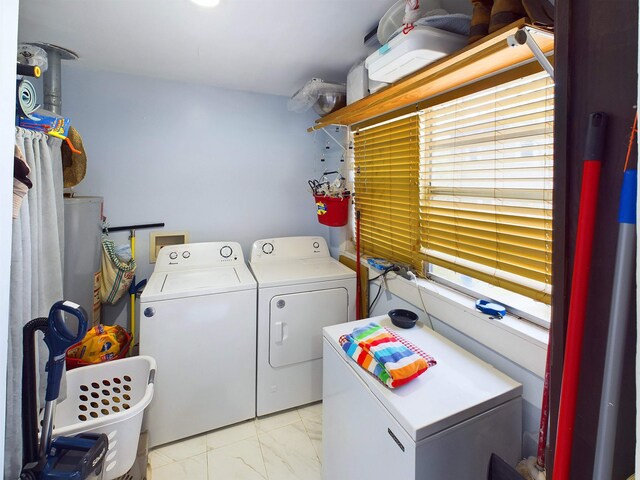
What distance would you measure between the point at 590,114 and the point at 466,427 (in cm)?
99

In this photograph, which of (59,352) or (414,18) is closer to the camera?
(59,352)

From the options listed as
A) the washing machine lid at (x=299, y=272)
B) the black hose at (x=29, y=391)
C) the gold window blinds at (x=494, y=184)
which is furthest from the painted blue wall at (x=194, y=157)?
the black hose at (x=29, y=391)

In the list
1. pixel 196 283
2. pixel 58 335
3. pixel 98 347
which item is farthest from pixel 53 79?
pixel 58 335

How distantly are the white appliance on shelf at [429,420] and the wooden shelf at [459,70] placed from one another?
118 cm

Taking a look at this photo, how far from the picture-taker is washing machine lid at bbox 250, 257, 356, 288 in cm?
207

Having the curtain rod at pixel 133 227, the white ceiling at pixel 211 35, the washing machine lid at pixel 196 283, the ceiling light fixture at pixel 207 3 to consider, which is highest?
the white ceiling at pixel 211 35

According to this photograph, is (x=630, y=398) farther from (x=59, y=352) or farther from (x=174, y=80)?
(x=174, y=80)

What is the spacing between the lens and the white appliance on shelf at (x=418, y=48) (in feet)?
3.86

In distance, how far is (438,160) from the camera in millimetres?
1712

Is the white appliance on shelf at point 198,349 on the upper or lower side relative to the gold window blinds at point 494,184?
lower

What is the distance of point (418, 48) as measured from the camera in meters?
1.18

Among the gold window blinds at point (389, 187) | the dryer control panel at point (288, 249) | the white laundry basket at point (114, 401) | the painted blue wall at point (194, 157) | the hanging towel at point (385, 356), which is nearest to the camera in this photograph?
the hanging towel at point (385, 356)

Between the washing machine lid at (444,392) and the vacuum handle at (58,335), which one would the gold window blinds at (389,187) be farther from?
the vacuum handle at (58,335)

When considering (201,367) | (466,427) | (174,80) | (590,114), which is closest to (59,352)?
(201,367)
